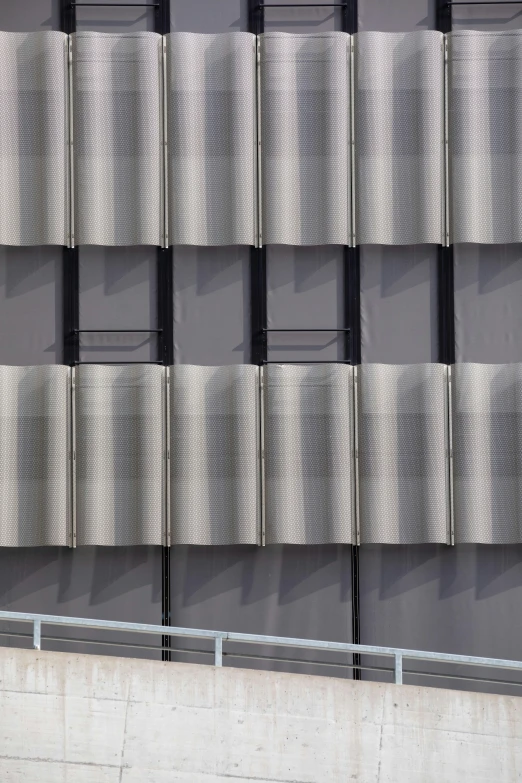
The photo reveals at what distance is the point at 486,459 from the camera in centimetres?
1149

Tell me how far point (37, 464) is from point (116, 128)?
4.68 metres

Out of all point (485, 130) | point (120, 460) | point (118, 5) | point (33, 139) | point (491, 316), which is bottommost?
point (120, 460)

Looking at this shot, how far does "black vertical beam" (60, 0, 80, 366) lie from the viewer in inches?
460

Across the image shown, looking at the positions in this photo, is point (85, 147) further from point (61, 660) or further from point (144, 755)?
point (144, 755)

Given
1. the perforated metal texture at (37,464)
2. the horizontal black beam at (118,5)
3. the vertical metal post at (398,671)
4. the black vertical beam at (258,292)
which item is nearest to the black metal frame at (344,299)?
the black vertical beam at (258,292)

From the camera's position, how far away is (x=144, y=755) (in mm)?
8148

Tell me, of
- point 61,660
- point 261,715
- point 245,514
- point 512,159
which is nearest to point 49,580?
point 245,514

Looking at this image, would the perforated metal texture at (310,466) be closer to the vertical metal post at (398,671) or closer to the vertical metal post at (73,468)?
the vertical metal post at (73,468)

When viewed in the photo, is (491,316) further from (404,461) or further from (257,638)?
(257,638)

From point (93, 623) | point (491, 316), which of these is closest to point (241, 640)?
point (93, 623)

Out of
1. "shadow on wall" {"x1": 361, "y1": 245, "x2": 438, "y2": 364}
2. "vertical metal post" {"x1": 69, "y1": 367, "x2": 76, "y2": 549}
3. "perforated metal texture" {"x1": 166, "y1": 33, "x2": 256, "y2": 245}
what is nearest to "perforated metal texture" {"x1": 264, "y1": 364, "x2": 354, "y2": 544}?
"shadow on wall" {"x1": 361, "y1": 245, "x2": 438, "y2": 364}

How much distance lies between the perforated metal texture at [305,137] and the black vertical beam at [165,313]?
142cm

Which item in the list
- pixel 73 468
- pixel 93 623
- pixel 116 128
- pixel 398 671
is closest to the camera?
pixel 93 623

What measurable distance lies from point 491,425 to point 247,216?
4369 mm
